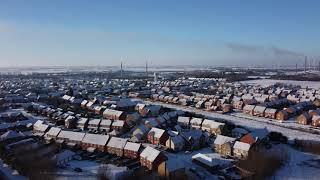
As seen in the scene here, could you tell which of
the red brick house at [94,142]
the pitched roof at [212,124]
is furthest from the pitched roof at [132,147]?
the pitched roof at [212,124]

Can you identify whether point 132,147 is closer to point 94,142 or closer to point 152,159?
point 152,159

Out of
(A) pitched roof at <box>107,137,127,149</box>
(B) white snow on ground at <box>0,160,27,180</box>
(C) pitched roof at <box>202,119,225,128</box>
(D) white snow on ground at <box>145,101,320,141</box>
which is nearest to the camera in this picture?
(B) white snow on ground at <box>0,160,27,180</box>

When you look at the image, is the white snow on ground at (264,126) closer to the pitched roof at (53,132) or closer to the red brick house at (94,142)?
the red brick house at (94,142)

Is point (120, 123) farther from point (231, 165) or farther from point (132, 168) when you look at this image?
point (231, 165)

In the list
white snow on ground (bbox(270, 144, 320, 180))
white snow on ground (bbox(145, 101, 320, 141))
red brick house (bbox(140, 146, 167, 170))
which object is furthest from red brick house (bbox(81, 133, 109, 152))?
white snow on ground (bbox(145, 101, 320, 141))

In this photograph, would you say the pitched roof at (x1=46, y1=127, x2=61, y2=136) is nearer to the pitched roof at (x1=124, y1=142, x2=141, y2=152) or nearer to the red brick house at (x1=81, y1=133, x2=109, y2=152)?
the red brick house at (x1=81, y1=133, x2=109, y2=152)

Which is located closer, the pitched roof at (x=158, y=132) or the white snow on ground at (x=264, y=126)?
the pitched roof at (x=158, y=132)

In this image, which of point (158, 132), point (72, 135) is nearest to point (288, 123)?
point (158, 132)

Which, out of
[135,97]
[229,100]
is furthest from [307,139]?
[135,97]
